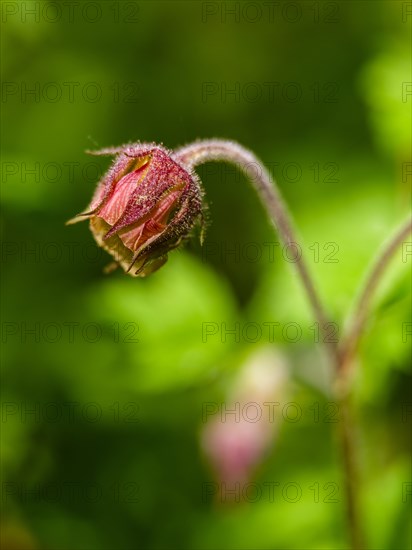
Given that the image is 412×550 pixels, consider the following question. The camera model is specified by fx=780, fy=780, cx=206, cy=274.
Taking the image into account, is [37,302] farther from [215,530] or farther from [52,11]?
[52,11]

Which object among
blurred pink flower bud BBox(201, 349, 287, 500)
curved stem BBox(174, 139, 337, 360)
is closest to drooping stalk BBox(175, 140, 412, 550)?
curved stem BBox(174, 139, 337, 360)

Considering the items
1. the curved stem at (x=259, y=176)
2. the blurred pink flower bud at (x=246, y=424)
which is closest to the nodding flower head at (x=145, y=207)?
the curved stem at (x=259, y=176)

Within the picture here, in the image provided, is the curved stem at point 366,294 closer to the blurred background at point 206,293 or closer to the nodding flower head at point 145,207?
the blurred background at point 206,293

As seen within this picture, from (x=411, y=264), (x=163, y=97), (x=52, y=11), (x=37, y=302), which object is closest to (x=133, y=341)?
(x=37, y=302)

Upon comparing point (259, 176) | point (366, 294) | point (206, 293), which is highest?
point (259, 176)

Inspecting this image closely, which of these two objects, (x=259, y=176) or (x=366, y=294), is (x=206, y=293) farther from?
(x=259, y=176)

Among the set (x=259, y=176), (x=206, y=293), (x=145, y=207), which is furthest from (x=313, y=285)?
(x=206, y=293)
